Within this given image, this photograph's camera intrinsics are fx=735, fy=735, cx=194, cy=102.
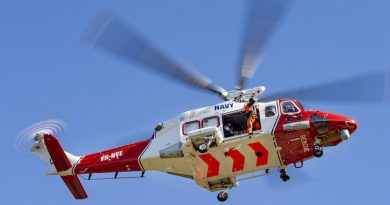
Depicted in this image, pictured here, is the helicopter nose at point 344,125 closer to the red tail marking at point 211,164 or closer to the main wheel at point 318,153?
the main wheel at point 318,153

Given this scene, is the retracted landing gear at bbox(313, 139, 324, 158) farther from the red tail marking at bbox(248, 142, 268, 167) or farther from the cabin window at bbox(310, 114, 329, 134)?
the red tail marking at bbox(248, 142, 268, 167)

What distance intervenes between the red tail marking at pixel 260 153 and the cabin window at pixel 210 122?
118 cm

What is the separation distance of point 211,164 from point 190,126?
1.19 meters

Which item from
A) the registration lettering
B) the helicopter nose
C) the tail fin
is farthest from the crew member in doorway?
the tail fin

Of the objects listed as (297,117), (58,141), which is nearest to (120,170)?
(58,141)

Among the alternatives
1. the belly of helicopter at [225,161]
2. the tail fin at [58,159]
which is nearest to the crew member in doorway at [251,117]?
the belly of helicopter at [225,161]

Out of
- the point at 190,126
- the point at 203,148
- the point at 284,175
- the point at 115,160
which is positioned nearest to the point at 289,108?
the point at 284,175

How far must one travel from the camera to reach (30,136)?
71.8ft

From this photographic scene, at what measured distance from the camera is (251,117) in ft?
64.4

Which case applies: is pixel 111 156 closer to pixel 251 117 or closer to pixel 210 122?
pixel 210 122

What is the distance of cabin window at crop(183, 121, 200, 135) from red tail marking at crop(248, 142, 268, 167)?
1.67 meters

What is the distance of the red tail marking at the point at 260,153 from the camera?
19547 millimetres

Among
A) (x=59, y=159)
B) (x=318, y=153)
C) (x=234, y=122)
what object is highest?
(x=234, y=122)

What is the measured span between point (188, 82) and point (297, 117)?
3045mm
